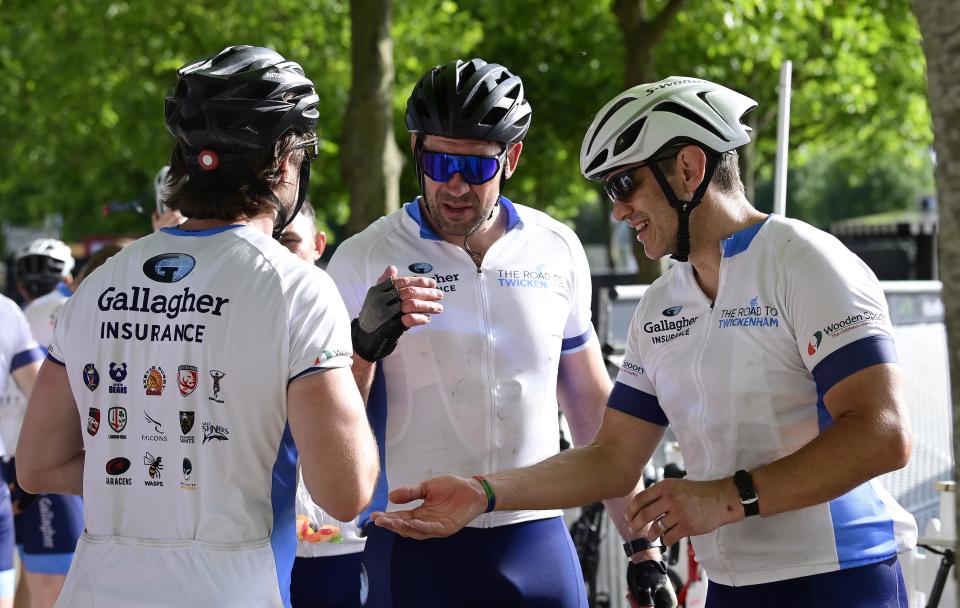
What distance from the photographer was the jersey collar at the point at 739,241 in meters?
3.09

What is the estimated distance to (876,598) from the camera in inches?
114

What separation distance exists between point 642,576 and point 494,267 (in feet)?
3.20

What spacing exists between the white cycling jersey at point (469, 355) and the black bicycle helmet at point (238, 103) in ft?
2.82

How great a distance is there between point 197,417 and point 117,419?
0.63ft

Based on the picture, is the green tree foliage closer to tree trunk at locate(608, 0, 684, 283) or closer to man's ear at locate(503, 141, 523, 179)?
tree trunk at locate(608, 0, 684, 283)

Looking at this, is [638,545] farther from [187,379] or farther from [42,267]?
[42,267]

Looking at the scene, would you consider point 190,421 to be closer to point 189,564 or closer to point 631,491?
point 189,564

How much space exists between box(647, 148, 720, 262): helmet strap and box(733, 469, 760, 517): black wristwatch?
0.63m

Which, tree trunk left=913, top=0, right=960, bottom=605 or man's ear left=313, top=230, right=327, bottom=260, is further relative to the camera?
man's ear left=313, top=230, right=327, bottom=260

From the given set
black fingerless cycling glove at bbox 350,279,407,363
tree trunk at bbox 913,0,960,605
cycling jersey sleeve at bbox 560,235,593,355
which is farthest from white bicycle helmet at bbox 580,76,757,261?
tree trunk at bbox 913,0,960,605

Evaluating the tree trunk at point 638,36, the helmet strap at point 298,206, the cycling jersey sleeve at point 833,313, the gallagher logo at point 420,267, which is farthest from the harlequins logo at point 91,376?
the tree trunk at point 638,36

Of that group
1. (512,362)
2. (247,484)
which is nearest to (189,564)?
(247,484)

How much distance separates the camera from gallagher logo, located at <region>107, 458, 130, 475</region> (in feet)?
8.58

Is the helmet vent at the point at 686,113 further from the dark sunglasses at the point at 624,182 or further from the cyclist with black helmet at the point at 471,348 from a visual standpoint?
the cyclist with black helmet at the point at 471,348
